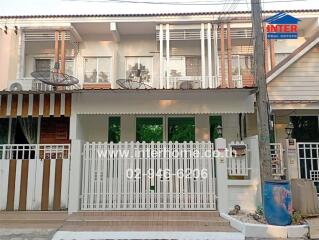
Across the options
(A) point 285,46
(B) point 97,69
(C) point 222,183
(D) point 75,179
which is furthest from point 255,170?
(B) point 97,69

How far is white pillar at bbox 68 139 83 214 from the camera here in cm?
862

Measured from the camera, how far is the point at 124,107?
10.0 metres

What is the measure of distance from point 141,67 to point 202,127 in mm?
5287

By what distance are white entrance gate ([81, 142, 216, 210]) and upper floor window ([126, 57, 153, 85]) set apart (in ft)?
25.0

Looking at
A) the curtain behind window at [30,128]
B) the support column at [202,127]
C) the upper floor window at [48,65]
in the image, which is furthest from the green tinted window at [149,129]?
the upper floor window at [48,65]

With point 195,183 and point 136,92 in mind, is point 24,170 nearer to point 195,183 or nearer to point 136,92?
point 136,92

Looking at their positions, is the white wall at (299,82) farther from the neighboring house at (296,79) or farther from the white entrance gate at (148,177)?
the white entrance gate at (148,177)

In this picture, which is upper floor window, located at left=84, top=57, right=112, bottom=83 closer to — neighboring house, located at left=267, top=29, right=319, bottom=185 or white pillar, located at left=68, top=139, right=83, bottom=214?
white pillar, located at left=68, top=139, right=83, bottom=214

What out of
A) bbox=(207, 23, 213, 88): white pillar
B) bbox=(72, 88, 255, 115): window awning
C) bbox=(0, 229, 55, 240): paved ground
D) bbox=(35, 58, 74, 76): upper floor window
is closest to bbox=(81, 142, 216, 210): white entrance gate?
bbox=(72, 88, 255, 115): window awning

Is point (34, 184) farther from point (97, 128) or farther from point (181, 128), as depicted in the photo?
point (181, 128)

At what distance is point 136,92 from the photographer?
32.3 feet

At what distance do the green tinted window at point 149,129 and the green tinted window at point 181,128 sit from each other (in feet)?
1.29

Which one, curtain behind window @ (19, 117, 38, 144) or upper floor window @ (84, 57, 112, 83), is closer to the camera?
curtain behind window @ (19, 117, 38, 144)

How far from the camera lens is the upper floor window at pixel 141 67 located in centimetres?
1608
